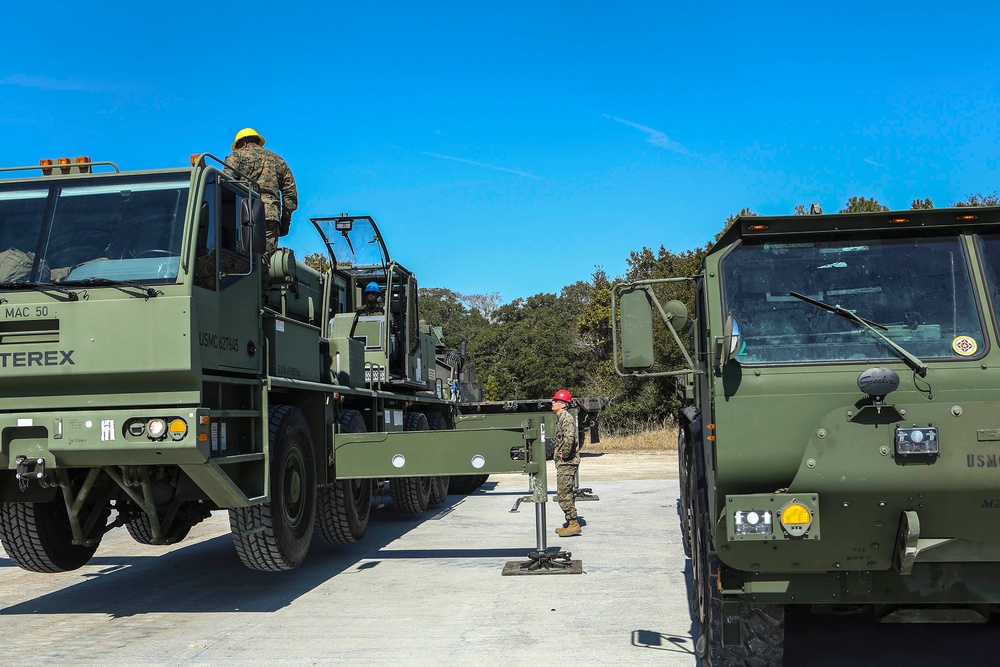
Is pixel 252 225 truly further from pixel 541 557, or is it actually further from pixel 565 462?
pixel 565 462

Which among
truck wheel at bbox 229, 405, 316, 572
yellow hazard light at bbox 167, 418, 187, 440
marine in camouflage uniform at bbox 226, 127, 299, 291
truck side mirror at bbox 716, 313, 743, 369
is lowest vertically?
truck wheel at bbox 229, 405, 316, 572

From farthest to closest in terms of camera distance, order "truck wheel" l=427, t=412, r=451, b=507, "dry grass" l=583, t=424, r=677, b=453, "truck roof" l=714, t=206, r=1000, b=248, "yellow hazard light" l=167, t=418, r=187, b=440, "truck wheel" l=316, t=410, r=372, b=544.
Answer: "dry grass" l=583, t=424, r=677, b=453 < "truck wheel" l=427, t=412, r=451, b=507 < "truck wheel" l=316, t=410, r=372, b=544 < "yellow hazard light" l=167, t=418, r=187, b=440 < "truck roof" l=714, t=206, r=1000, b=248

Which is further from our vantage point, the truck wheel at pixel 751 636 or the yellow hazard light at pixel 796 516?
the truck wheel at pixel 751 636

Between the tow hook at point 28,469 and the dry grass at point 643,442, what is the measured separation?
21856 mm

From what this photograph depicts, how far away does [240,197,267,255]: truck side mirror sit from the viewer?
7.14 meters

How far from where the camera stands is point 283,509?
305 inches

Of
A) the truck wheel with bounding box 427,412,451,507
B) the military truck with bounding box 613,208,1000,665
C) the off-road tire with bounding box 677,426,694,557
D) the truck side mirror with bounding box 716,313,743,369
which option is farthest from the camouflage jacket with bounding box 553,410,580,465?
the truck side mirror with bounding box 716,313,743,369

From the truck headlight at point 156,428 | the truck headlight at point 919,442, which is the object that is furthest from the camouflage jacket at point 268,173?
the truck headlight at point 919,442

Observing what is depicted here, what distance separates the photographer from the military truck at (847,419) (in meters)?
4.35

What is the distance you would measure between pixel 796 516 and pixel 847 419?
0.51 m

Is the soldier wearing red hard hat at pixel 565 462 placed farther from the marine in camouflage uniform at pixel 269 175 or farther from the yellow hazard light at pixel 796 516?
the yellow hazard light at pixel 796 516

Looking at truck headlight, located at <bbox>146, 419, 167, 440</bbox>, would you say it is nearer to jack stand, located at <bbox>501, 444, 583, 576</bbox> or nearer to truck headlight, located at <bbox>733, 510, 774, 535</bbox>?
jack stand, located at <bbox>501, 444, 583, 576</bbox>

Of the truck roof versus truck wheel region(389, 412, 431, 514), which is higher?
the truck roof

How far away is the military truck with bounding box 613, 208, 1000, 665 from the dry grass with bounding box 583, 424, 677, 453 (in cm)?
2214
